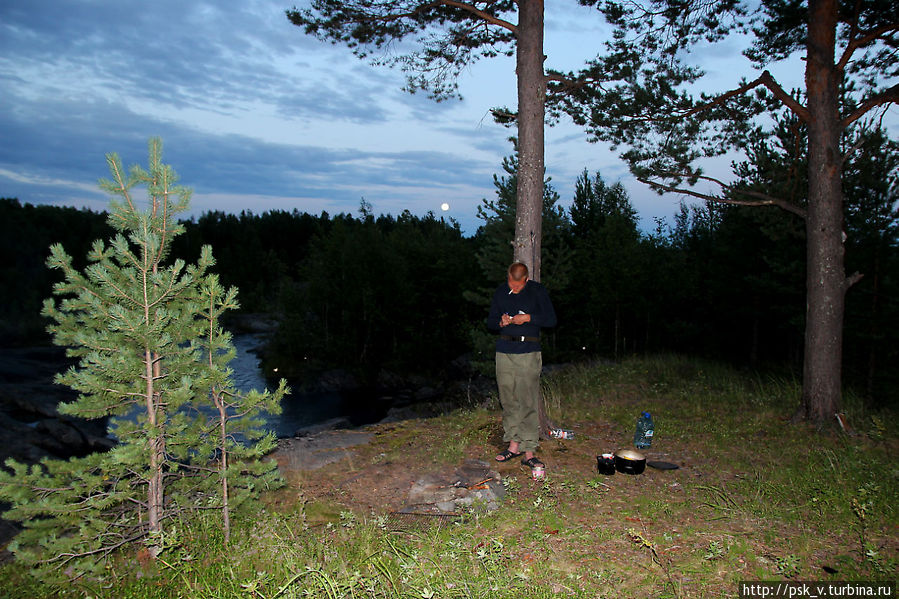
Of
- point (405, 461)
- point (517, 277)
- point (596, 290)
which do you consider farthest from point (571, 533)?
point (596, 290)

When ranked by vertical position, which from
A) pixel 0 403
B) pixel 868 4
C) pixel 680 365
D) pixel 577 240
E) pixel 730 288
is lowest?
pixel 0 403

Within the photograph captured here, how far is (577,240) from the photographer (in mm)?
25266

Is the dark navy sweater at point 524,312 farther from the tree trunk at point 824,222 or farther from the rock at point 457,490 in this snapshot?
the tree trunk at point 824,222

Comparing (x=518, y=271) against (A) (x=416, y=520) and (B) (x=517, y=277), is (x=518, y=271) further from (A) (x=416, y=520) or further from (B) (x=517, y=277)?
(A) (x=416, y=520)

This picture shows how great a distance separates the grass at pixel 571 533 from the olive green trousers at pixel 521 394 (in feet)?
1.44

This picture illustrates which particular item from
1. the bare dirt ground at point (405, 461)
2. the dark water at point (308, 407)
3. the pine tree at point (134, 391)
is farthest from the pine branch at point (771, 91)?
the dark water at point (308, 407)

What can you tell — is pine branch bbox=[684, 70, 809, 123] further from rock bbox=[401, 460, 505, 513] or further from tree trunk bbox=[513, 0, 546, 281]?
rock bbox=[401, 460, 505, 513]

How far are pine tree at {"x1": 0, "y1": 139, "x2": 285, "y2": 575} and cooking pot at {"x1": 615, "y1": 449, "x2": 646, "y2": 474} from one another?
351cm

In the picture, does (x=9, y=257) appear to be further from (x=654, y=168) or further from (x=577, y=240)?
(x=654, y=168)

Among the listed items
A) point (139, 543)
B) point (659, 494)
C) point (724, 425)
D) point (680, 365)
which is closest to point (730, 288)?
point (680, 365)

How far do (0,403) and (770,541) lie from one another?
25875mm

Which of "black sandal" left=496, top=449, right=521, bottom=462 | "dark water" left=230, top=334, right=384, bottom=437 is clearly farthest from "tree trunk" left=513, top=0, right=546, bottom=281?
"dark water" left=230, top=334, right=384, bottom=437

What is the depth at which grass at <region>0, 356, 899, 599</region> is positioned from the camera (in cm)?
329

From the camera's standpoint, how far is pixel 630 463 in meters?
5.40
